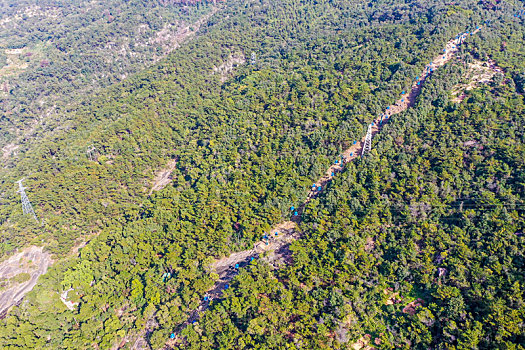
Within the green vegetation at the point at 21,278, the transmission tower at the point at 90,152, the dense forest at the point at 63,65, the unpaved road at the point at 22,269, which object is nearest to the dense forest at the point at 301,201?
the transmission tower at the point at 90,152

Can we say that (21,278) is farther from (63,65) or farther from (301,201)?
(63,65)

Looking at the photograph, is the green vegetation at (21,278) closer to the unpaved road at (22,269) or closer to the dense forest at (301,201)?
the unpaved road at (22,269)

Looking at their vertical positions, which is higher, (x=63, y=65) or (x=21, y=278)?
(x=63, y=65)

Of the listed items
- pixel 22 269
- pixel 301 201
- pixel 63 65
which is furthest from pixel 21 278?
pixel 63 65

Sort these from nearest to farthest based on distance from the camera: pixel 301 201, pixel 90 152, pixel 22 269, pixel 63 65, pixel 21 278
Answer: pixel 21 278 < pixel 22 269 < pixel 301 201 < pixel 90 152 < pixel 63 65

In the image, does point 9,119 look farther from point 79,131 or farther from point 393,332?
point 393,332

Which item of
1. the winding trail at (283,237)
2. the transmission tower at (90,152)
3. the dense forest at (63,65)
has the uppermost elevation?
the dense forest at (63,65)
